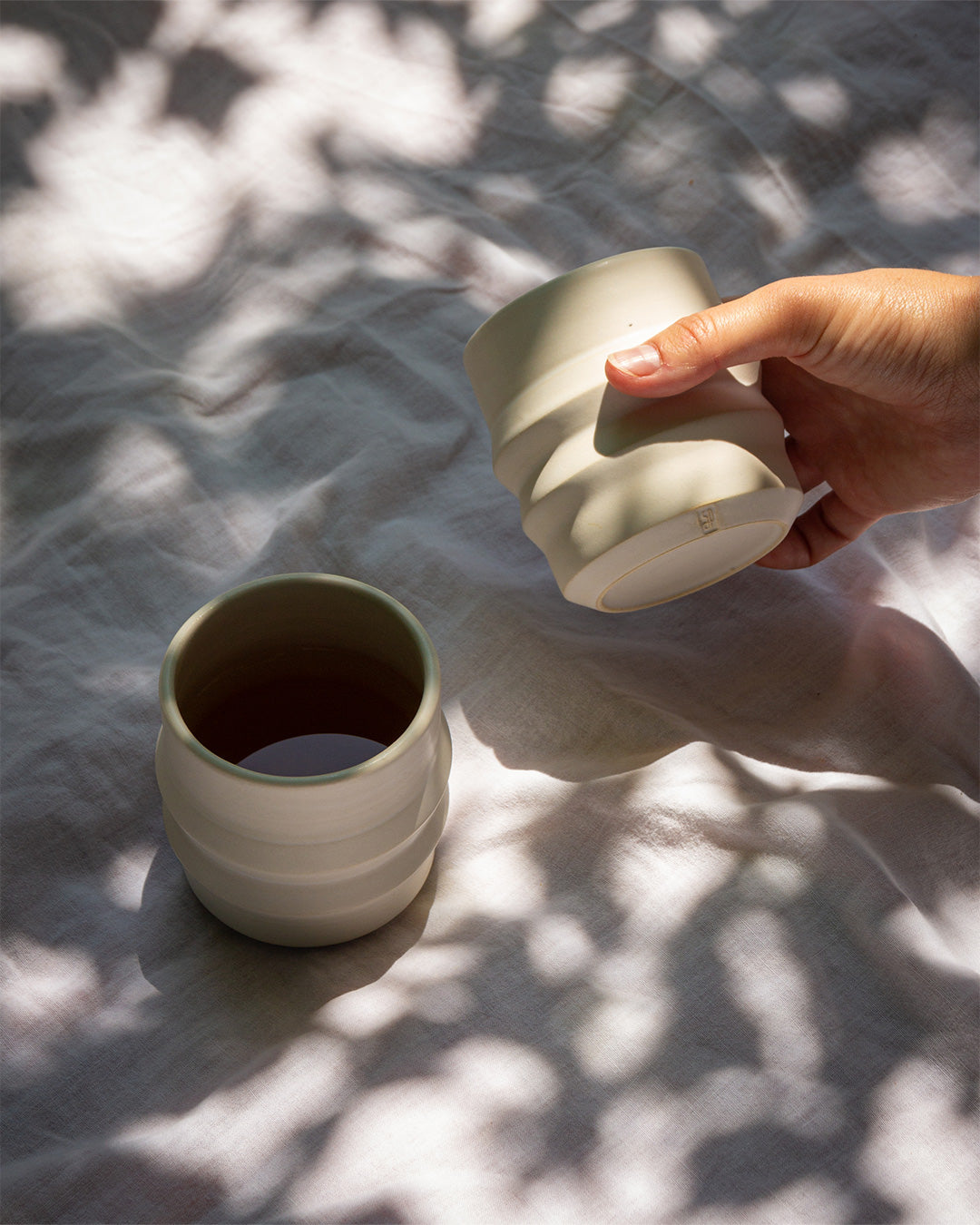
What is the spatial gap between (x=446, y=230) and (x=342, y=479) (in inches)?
16.9

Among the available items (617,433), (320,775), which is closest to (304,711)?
(320,775)

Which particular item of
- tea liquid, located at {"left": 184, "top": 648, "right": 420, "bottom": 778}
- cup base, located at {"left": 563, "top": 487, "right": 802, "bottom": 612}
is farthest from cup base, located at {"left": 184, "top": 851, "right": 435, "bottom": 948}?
cup base, located at {"left": 563, "top": 487, "right": 802, "bottom": 612}

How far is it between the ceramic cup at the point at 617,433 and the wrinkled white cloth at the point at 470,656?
209mm

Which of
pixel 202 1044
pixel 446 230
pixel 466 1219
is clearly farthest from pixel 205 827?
pixel 446 230

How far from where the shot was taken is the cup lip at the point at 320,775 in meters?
0.78

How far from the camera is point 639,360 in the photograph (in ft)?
3.03

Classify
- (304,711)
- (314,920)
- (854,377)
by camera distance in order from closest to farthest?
(314,920), (304,711), (854,377)

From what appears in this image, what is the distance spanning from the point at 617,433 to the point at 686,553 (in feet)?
0.46

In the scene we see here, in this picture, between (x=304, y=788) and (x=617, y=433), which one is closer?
(x=304, y=788)

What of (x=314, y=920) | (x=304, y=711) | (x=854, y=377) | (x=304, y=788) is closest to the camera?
(x=304, y=788)

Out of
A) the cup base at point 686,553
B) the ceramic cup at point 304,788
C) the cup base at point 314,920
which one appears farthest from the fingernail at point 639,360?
the cup base at point 314,920

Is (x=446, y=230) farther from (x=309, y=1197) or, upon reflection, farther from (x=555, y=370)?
(x=309, y=1197)

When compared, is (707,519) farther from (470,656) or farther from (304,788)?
(304,788)

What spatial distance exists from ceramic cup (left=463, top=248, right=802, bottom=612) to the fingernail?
0.07 feet
